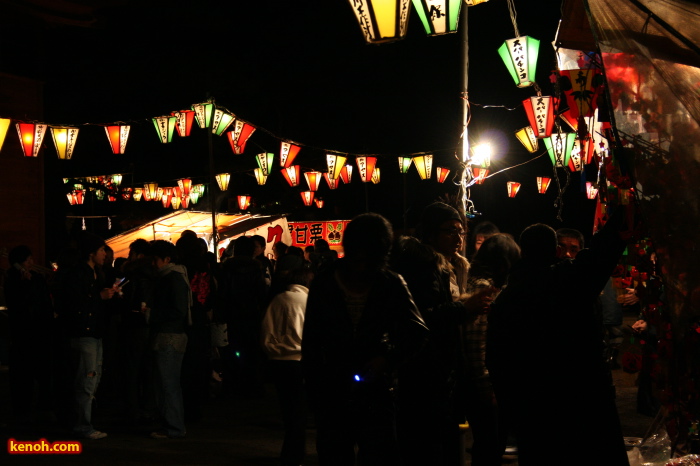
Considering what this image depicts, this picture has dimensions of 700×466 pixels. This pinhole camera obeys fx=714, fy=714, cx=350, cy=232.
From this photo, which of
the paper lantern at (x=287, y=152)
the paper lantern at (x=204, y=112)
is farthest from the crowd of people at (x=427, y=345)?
the paper lantern at (x=287, y=152)

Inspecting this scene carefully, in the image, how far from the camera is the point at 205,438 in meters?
8.08

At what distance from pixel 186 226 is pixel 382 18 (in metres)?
12.7

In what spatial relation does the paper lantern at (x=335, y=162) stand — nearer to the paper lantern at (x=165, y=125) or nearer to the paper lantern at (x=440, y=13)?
the paper lantern at (x=165, y=125)

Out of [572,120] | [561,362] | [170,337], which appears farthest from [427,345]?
[170,337]

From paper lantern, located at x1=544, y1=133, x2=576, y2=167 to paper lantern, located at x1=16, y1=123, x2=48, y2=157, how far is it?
11151mm

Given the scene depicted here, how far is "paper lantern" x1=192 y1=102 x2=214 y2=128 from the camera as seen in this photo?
1623 cm

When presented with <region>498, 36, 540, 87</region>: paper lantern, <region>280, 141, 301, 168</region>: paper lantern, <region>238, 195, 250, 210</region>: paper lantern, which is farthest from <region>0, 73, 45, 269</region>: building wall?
<region>238, 195, 250, 210</region>: paper lantern

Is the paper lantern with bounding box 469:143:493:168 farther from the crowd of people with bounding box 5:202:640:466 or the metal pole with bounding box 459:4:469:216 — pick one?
the crowd of people with bounding box 5:202:640:466

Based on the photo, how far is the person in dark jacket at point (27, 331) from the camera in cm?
919

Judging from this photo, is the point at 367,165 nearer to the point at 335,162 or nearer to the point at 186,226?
the point at 335,162

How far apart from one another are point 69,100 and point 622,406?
63.8 ft

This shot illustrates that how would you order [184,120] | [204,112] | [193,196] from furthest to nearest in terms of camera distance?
[193,196], [184,120], [204,112]

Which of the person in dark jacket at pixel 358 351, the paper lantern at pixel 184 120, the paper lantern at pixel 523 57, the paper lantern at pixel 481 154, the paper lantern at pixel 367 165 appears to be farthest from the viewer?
the paper lantern at pixel 367 165

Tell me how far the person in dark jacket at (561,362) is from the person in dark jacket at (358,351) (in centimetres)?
60
